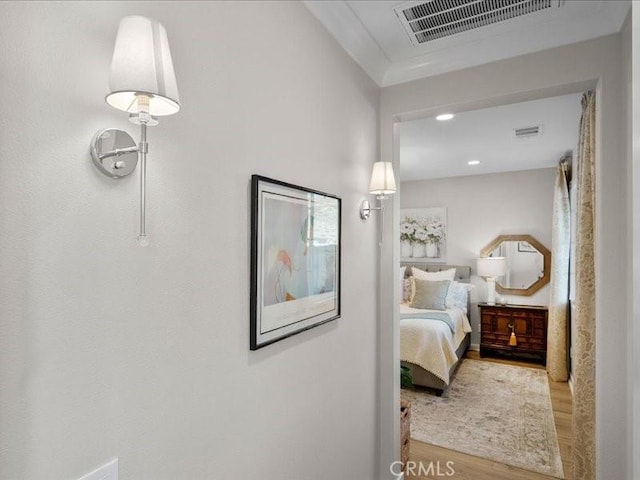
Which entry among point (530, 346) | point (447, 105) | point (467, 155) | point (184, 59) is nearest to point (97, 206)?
point (184, 59)

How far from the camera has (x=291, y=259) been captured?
4.67ft

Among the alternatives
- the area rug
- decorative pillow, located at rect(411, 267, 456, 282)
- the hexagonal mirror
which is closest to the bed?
the area rug

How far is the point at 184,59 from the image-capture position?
995mm

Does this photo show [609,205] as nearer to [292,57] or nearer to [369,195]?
[369,195]

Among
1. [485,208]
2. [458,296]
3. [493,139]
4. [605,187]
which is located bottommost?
[458,296]

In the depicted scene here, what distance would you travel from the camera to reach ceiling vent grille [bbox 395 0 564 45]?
1698 millimetres

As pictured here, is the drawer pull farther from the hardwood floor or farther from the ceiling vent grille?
the ceiling vent grille

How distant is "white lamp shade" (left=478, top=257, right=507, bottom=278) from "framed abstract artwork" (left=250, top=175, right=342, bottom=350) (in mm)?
4005

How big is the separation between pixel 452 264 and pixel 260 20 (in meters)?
5.15

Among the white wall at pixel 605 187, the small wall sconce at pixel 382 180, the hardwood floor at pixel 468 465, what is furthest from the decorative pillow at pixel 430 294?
the small wall sconce at pixel 382 180

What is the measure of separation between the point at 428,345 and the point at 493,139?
2.23 meters

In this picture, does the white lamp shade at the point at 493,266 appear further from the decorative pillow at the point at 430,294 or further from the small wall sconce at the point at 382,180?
Result: the small wall sconce at the point at 382,180

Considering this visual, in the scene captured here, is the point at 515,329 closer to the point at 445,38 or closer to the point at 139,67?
the point at 445,38

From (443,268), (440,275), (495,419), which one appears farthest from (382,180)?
(443,268)
